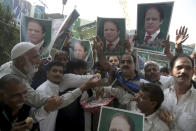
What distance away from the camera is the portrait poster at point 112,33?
321cm

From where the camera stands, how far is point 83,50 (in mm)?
4156

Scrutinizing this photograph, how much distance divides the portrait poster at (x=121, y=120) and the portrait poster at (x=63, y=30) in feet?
5.22

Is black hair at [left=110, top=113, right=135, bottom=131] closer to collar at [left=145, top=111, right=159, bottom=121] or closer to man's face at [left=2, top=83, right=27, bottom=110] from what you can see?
collar at [left=145, top=111, right=159, bottom=121]

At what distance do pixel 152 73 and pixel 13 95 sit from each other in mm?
2299

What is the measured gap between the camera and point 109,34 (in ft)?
10.5

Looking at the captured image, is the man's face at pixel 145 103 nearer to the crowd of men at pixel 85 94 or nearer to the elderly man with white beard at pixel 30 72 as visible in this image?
the crowd of men at pixel 85 94

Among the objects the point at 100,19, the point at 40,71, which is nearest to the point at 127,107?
the point at 100,19

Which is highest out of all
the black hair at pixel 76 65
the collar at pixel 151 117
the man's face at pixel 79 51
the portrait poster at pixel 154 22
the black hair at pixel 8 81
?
the portrait poster at pixel 154 22

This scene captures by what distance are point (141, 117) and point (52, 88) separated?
4.09 feet

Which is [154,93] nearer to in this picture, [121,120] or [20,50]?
[121,120]

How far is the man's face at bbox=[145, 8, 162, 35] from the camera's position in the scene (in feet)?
9.98

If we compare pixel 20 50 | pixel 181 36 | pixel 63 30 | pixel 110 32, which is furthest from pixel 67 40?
pixel 181 36

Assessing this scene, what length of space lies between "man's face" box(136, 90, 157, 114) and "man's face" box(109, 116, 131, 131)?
25cm

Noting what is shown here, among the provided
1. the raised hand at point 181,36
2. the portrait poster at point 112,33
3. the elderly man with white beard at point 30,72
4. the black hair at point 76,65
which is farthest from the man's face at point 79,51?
the raised hand at point 181,36
